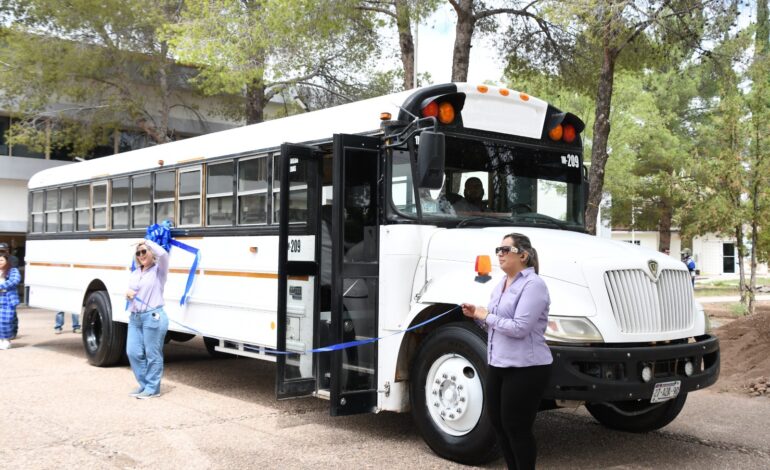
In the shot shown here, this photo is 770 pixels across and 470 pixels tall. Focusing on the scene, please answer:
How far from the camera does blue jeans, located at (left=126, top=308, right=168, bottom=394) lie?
8539 mm

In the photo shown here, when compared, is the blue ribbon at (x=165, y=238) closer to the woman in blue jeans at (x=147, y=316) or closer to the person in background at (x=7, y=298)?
the woman in blue jeans at (x=147, y=316)

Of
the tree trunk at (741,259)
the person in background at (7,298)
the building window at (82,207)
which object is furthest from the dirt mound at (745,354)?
the person in background at (7,298)

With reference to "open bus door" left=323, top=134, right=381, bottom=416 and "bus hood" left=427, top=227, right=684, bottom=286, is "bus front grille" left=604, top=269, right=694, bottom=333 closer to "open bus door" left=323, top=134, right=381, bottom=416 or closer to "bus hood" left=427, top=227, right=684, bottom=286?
"bus hood" left=427, top=227, right=684, bottom=286

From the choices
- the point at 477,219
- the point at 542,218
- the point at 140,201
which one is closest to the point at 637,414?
the point at 542,218

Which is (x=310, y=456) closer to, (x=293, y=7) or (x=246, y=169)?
(x=246, y=169)

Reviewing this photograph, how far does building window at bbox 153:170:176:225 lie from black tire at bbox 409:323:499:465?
433cm

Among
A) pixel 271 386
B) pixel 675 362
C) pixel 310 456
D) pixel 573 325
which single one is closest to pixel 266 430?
pixel 310 456

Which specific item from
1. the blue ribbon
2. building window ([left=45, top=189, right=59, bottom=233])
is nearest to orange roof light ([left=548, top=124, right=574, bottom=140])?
the blue ribbon

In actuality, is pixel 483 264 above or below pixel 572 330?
above

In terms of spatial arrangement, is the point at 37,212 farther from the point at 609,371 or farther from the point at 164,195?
the point at 609,371

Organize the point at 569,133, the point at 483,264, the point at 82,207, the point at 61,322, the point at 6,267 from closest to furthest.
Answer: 1. the point at 483,264
2. the point at 569,133
3. the point at 82,207
4. the point at 6,267
5. the point at 61,322

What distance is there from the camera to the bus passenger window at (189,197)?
352 inches

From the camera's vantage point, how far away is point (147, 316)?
28.0 ft

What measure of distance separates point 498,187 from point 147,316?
398 centimetres
